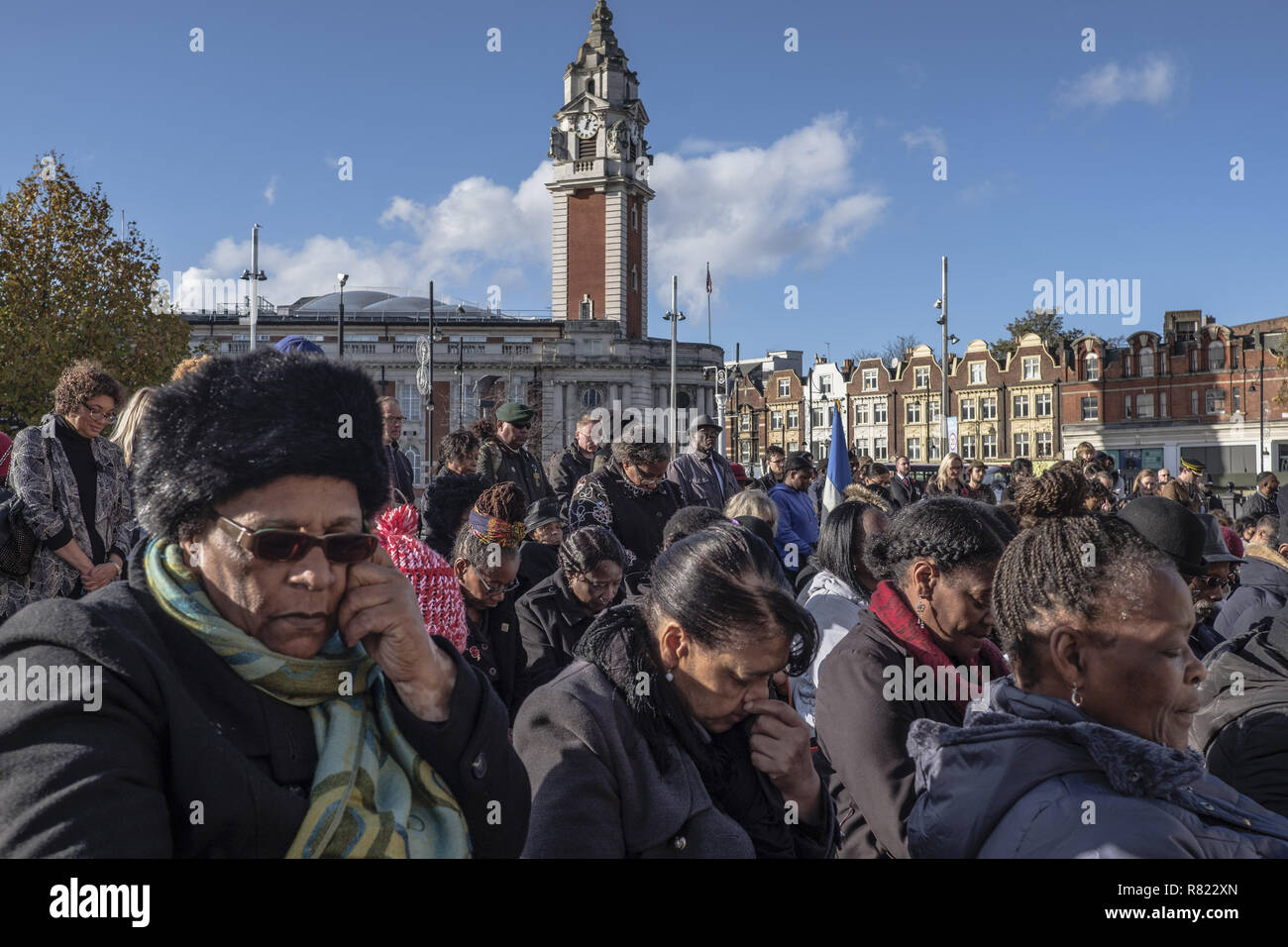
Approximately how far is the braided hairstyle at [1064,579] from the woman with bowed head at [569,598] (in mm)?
2717

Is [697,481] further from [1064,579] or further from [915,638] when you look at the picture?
[1064,579]

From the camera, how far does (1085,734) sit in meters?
2.15

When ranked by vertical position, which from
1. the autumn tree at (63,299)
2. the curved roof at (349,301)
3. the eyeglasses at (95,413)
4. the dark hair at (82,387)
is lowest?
the eyeglasses at (95,413)

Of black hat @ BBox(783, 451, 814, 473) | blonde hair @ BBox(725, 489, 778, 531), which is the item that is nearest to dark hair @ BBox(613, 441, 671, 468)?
blonde hair @ BBox(725, 489, 778, 531)

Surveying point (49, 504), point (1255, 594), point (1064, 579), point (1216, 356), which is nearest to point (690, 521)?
point (1255, 594)

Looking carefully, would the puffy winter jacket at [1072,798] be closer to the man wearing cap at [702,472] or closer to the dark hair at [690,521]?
the dark hair at [690,521]

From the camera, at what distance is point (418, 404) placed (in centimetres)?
7231

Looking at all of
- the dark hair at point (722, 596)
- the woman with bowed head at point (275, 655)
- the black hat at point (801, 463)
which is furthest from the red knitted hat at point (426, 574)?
the black hat at point (801, 463)

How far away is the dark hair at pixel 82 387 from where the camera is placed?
599 centimetres

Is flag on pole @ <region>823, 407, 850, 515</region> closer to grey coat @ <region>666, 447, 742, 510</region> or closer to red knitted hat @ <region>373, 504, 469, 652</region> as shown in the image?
grey coat @ <region>666, 447, 742, 510</region>

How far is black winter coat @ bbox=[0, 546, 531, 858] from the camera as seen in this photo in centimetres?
161
